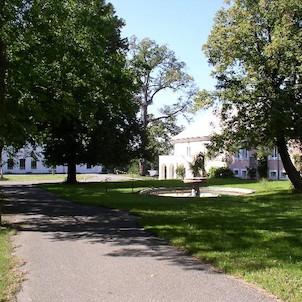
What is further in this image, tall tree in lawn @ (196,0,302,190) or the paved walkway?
tall tree in lawn @ (196,0,302,190)

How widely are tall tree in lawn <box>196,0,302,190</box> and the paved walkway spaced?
42.3 ft

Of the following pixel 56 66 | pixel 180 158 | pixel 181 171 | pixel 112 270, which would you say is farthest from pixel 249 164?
pixel 112 270

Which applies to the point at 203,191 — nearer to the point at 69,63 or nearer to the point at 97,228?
the point at 69,63

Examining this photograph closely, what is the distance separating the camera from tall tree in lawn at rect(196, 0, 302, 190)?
22.0 metres

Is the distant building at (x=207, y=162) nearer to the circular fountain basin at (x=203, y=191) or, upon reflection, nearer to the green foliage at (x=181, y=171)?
the green foliage at (x=181, y=171)

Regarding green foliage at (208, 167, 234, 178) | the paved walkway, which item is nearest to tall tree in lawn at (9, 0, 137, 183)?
the paved walkway

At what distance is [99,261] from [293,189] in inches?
733

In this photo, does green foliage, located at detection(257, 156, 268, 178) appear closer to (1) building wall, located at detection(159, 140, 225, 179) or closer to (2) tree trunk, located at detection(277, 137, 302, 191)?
(1) building wall, located at detection(159, 140, 225, 179)

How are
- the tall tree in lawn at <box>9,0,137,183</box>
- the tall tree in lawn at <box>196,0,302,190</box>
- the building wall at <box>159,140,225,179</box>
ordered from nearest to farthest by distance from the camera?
the tall tree in lawn at <box>9,0,137,183</box>
the tall tree in lawn at <box>196,0,302,190</box>
the building wall at <box>159,140,225,179</box>

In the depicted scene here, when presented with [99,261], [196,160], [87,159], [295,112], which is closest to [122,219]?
[99,261]

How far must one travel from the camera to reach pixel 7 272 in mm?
7195

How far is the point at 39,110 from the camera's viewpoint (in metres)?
16.0

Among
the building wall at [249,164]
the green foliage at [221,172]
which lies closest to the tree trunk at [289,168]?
the building wall at [249,164]

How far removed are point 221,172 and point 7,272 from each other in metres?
44.1
